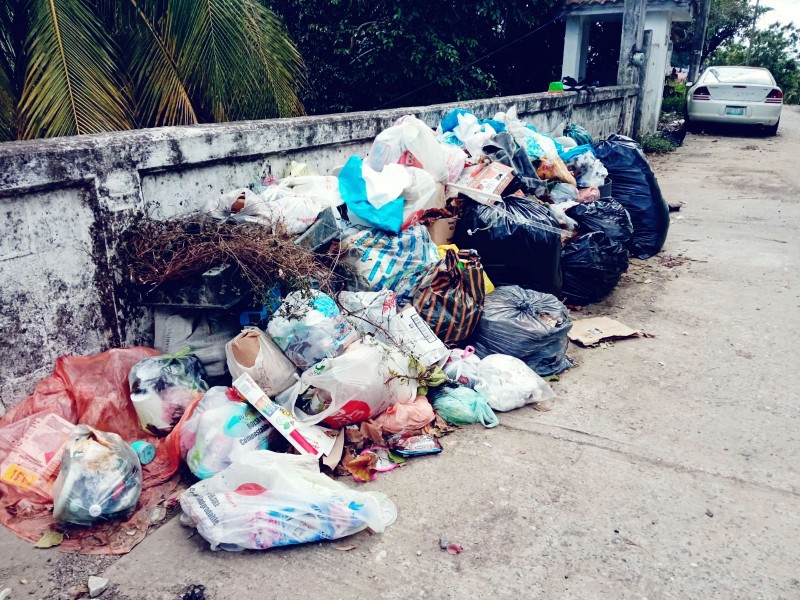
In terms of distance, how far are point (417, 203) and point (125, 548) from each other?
2348 millimetres

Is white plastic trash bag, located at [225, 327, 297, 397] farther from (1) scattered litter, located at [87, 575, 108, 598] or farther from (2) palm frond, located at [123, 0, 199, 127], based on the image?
(2) palm frond, located at [123, 0, 199, 127]

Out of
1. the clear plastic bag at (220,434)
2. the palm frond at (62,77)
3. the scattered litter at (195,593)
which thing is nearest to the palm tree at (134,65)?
the palm frond at (62,77)

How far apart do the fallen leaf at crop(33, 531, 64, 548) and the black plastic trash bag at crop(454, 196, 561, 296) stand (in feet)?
8.91

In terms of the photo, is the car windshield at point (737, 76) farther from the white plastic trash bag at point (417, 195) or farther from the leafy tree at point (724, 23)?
the leafy tree at point (724, 23)

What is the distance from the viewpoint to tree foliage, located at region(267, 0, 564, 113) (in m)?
9.27

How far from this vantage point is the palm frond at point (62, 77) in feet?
12.4

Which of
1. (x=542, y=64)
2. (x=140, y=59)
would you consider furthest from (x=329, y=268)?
(x=542, y=64)

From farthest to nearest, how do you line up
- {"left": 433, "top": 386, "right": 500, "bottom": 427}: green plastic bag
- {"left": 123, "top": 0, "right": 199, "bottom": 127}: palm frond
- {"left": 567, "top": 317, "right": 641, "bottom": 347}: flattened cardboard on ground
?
{"left": 123, "top": 0, "right": 199, "bottom": 127}: palm frond → {"left": 567, "top": 317, "right": 641, "bottom": 347}: flattened cardboard on ground → {"left": 433, "top": 386, "right": 500, "bottom": 427}: green plastic bag

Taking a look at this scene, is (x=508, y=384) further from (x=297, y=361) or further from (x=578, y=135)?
(x=578, y=135)

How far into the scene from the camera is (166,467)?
2746 millimetres

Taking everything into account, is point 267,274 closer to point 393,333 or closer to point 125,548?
point 393,333

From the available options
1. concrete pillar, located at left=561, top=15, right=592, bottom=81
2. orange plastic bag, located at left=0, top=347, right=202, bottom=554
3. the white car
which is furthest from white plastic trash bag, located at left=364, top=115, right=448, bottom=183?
the white car

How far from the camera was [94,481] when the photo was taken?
95.0 inches

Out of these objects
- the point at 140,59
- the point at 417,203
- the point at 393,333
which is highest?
the point at 140,59
